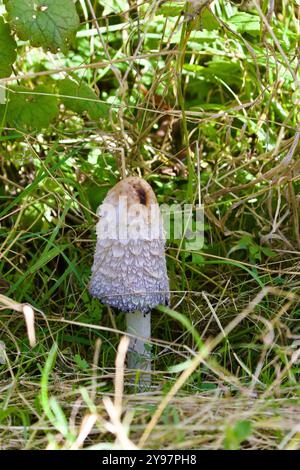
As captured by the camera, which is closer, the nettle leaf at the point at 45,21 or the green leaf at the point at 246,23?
the nettle leaf at the point at 45,21

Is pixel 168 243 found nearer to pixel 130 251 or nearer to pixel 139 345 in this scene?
pixel 139 345

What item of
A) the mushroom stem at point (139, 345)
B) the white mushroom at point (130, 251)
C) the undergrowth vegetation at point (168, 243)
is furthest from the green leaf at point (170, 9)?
the mushroom stem at point (139, 345)

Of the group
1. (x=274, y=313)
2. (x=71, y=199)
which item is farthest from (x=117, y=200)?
(x=274, y=313)

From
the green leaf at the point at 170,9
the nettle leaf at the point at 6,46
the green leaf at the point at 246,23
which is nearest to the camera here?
the nettle leaf at the point at 6,46

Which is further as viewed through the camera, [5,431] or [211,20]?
[211,20]

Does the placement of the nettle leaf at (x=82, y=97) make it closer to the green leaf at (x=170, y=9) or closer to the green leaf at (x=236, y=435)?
the green leaf at (x=170, y=9)
